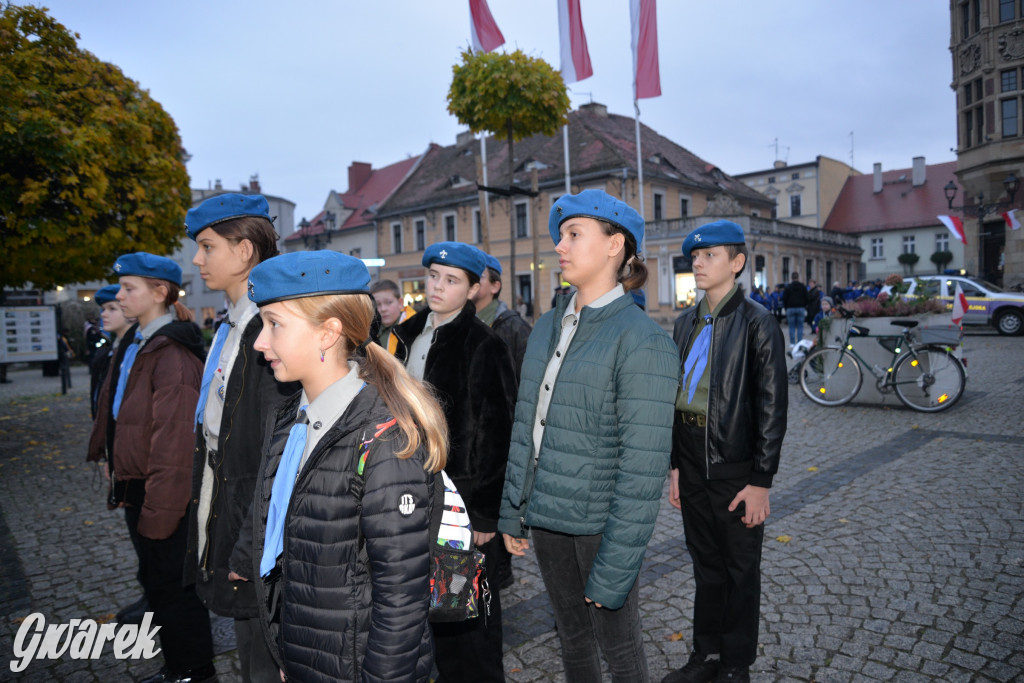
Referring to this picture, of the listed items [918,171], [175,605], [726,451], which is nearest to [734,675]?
[726,451]

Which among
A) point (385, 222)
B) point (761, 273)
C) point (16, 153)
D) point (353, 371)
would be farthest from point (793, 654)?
point (385, 222)

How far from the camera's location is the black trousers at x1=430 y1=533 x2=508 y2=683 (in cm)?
268

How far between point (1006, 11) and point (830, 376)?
2993 cm

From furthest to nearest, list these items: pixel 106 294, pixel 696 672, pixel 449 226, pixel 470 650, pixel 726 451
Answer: pixel 449 226 < pixel 106 294 < pixel 696 672 < pixel 726 451 < pixel 470 650

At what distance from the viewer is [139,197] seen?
28.2 feet

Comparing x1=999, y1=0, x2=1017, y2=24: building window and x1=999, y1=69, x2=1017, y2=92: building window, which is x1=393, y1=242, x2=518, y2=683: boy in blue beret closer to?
x1=999, y1=0, x2=1017, y2=24: building window

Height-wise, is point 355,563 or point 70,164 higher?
point 70,164

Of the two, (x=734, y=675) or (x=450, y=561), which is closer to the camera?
(x=450, y=561)

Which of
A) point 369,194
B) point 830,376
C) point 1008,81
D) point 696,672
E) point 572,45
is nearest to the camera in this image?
point 696,672

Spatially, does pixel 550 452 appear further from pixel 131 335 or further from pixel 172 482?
pixel 131 335

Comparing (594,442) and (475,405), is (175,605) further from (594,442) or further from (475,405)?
(594,442)

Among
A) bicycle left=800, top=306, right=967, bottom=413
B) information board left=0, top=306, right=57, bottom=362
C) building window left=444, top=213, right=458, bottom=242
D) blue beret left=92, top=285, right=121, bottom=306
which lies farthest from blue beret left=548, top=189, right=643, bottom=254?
building window left=444, top=213, right=458, bottom=242

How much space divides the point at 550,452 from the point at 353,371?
0.78 m

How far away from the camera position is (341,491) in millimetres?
1664
